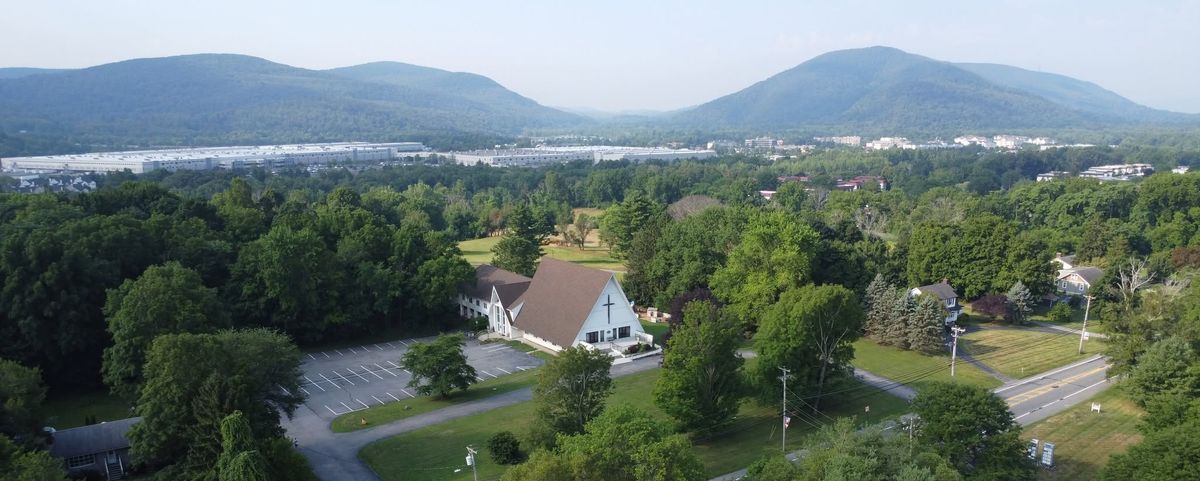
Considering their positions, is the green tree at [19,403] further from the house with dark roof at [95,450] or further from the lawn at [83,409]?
the lawn at [83,409]

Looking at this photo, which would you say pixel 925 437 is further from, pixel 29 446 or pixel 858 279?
pixel 29 446

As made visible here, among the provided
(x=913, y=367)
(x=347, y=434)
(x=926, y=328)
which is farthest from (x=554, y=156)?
(x=347, y=434)

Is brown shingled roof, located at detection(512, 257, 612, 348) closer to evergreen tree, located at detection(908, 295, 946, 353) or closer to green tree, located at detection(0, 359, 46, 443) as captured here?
evergreen tree, located at detection(908, 295, 946, 353)

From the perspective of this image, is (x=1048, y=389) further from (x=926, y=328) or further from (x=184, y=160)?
(x=184, y=160)

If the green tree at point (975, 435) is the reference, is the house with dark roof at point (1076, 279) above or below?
below

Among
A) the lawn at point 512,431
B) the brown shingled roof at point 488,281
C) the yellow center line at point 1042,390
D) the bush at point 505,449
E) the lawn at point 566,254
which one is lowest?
the lawn at point 566,254

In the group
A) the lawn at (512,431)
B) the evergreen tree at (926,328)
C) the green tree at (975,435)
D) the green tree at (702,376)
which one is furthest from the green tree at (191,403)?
the evergreen tree at (926,328)
